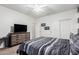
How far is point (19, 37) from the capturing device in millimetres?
893

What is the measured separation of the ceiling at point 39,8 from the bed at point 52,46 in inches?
13.3

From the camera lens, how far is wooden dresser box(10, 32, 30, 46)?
87 cm

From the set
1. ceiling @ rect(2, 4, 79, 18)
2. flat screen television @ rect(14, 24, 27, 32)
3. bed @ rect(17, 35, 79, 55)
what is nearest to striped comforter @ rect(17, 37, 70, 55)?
bed @ rect(17, 35, 79, 55)

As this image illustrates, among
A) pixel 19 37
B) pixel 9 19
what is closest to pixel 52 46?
pixel 19 37

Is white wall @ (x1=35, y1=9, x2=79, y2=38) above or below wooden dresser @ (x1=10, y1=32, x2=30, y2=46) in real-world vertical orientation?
above

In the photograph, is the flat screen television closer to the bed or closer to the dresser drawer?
the dresser drawer

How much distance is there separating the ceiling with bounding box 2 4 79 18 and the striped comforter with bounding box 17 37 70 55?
340 mm

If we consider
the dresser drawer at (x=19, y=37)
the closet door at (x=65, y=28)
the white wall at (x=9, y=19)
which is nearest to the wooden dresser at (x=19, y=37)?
the dresser drawer at (x=19, y=37)

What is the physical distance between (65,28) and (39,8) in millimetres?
409

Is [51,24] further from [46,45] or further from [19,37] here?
[19,37]
